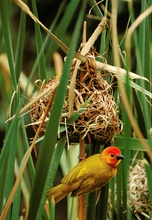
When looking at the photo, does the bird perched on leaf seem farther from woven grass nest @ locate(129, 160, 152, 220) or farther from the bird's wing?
woven grass nest @ locate(129, 160, 152, 220)

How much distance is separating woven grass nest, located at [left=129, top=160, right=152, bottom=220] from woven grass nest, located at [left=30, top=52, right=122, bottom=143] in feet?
1.82

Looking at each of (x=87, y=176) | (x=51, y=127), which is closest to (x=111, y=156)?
(x=87, y=176)

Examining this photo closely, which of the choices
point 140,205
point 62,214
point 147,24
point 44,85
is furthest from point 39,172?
point 62,214

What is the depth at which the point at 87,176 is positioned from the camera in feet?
3.74

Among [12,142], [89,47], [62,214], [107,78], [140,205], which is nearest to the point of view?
[12,142]

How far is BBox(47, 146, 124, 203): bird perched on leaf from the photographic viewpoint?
1128 millimetres

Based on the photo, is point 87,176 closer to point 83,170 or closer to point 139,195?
point 83,170

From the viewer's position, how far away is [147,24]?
4.26ft

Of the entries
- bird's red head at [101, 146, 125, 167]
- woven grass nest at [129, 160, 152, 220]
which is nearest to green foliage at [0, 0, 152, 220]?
bird's red head at [101, 146, 125, 167]

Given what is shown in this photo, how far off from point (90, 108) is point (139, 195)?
2.21 ft

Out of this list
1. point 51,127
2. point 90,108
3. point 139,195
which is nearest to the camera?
point 51,127

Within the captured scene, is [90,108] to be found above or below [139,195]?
above

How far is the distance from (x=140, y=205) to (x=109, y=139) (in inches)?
24.1

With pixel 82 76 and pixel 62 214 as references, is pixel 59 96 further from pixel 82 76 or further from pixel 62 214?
pixel 62 214
